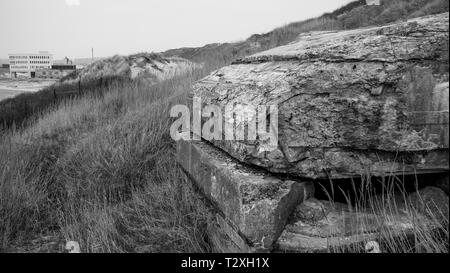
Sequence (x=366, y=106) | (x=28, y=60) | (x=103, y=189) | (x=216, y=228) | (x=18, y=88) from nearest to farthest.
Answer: (x=366, y=106) → (x=216, y=228) → (x=103, y=189) → (x=18, y=88) → (x=28, y=60)

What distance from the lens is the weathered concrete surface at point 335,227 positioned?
1.76 m

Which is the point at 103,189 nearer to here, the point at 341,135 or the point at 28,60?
the point at 341,135

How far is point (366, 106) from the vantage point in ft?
5.85

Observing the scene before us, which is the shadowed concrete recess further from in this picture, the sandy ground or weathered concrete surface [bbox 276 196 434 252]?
the sandy ground

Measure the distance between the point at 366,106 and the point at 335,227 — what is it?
1.99 feet

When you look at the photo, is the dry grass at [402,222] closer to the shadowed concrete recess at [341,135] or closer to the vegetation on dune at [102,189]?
the shadowed concrete recess at [341,135]

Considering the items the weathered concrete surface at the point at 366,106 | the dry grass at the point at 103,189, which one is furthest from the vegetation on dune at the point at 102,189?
the weathered concrete surface at the point at 366,106

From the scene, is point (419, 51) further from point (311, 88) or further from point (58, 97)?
point (58, 97)

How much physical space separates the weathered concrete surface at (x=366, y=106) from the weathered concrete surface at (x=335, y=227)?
0.66 ft

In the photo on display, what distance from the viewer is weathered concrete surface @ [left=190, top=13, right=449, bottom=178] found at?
1688 mm

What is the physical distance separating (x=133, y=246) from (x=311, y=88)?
153cm

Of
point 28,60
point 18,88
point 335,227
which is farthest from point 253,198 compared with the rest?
point 28,60

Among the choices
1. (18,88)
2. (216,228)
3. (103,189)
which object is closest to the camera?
(216,228)

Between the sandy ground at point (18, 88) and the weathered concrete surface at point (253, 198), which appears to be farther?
the sandy ground at point (18, 88)
